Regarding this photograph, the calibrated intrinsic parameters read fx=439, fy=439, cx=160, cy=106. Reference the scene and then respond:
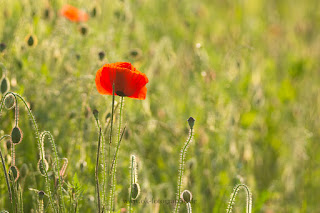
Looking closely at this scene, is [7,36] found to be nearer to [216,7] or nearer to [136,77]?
[136,77]

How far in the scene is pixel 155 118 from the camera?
2.71 m

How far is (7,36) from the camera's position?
2529 mm

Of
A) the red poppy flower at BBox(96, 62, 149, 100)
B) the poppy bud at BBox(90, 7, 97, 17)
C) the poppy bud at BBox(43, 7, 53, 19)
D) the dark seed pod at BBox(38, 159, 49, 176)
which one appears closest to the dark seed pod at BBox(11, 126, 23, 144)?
the dark seed pod at BBox(38, 159, 49, 176)

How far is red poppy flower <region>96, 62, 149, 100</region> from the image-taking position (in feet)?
4.57

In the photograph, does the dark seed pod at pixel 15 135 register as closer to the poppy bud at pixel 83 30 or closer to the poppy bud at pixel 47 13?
the poppy bud at pixel 83 30

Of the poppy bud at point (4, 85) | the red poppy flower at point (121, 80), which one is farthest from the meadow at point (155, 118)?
the red poppy flower at point (121, 80)

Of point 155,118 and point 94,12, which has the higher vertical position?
point 94,12

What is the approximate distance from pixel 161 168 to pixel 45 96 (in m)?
0.79

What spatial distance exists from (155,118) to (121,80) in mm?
1309

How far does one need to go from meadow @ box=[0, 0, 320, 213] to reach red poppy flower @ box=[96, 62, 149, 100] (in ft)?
1.07

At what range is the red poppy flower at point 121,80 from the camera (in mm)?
1394

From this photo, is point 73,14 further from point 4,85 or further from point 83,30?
point 4,85

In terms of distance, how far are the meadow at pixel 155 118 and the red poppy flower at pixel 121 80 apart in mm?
327

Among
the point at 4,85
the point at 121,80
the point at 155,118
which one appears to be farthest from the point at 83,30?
the point at 121,80
